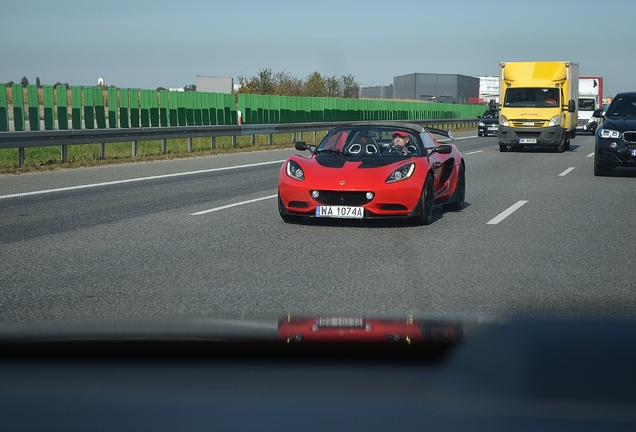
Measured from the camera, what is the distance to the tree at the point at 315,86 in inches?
3292

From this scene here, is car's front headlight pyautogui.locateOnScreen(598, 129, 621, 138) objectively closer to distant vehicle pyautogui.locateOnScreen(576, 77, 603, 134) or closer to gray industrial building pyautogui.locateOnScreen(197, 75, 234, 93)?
distant vehicle pyautogui.locateOnScreen(576, 77, 603, 134)

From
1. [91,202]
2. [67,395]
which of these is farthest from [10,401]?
[91,202]

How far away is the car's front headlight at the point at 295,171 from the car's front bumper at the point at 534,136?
19.5 meters

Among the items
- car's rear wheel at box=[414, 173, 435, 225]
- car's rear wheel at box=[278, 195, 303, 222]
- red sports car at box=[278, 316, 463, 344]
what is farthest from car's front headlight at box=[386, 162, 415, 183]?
red sports car at box=[278, 316, 463, 344]

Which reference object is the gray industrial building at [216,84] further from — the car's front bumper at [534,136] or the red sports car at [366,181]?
the red sports car at [366,181]

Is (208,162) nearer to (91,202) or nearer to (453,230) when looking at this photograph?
(91,202)

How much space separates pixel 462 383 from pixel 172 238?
7.06 m

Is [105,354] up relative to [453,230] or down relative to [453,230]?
up

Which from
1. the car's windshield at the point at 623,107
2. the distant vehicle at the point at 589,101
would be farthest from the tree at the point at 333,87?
the car's windshield at the point at 623,107

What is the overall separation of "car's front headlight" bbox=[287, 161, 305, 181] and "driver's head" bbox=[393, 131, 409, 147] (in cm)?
148

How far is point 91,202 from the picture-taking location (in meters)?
13.0

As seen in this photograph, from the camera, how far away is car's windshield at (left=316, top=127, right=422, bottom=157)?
1122cm

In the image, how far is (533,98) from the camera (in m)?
29.2

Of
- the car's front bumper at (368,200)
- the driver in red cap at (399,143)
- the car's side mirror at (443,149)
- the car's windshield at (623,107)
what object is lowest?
the car's front bumper at (368,200)
